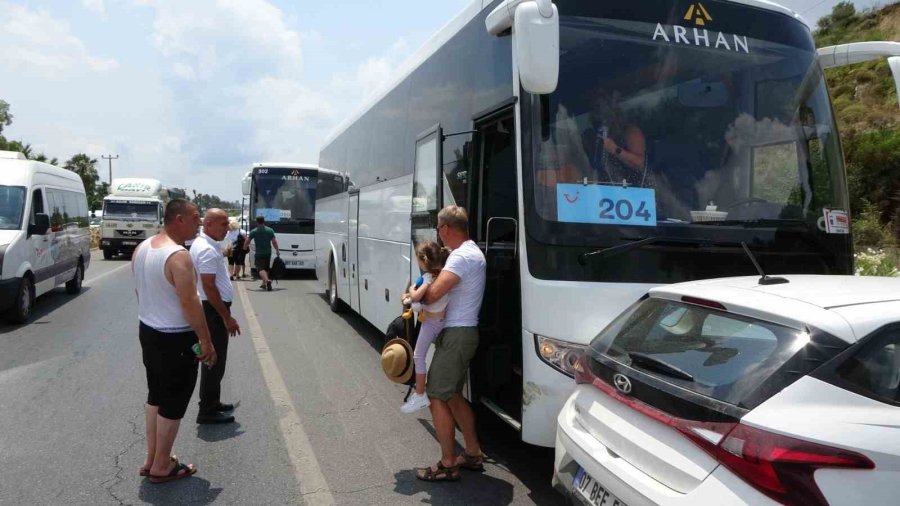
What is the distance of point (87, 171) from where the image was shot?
78.6m

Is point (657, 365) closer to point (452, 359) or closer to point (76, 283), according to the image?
point (452, 359)

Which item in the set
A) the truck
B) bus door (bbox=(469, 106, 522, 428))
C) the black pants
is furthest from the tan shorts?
the truck

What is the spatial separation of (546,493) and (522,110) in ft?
8.40

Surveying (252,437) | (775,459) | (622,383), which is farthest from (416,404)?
(775,459)

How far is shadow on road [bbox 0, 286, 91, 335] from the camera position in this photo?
32.8 ft

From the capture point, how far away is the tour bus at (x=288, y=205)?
61.3ft

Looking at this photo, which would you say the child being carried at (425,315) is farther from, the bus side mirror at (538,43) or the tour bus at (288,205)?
the tour bus at (288,205)

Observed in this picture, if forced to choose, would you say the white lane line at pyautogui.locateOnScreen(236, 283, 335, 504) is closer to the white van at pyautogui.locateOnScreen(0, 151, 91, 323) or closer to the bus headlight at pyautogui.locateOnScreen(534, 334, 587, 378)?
the bus headlight at pyautogui.locateOnScreen(534, 334, 587, 378)

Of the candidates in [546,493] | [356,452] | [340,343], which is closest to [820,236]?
[546,493]

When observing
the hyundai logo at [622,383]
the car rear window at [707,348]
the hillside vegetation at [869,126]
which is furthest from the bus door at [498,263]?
the hillside vegetation at [869,126]

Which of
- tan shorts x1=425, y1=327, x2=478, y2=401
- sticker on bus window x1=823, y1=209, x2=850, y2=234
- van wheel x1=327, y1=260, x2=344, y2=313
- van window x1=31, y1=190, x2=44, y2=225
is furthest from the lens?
van wheel x1=327, y1=260, x2=344, y2=313

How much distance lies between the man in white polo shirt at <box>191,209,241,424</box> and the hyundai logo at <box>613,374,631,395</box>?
11.4ft

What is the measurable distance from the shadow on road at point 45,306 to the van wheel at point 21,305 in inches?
4.5

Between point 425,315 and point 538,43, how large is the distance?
1933 millimetres
